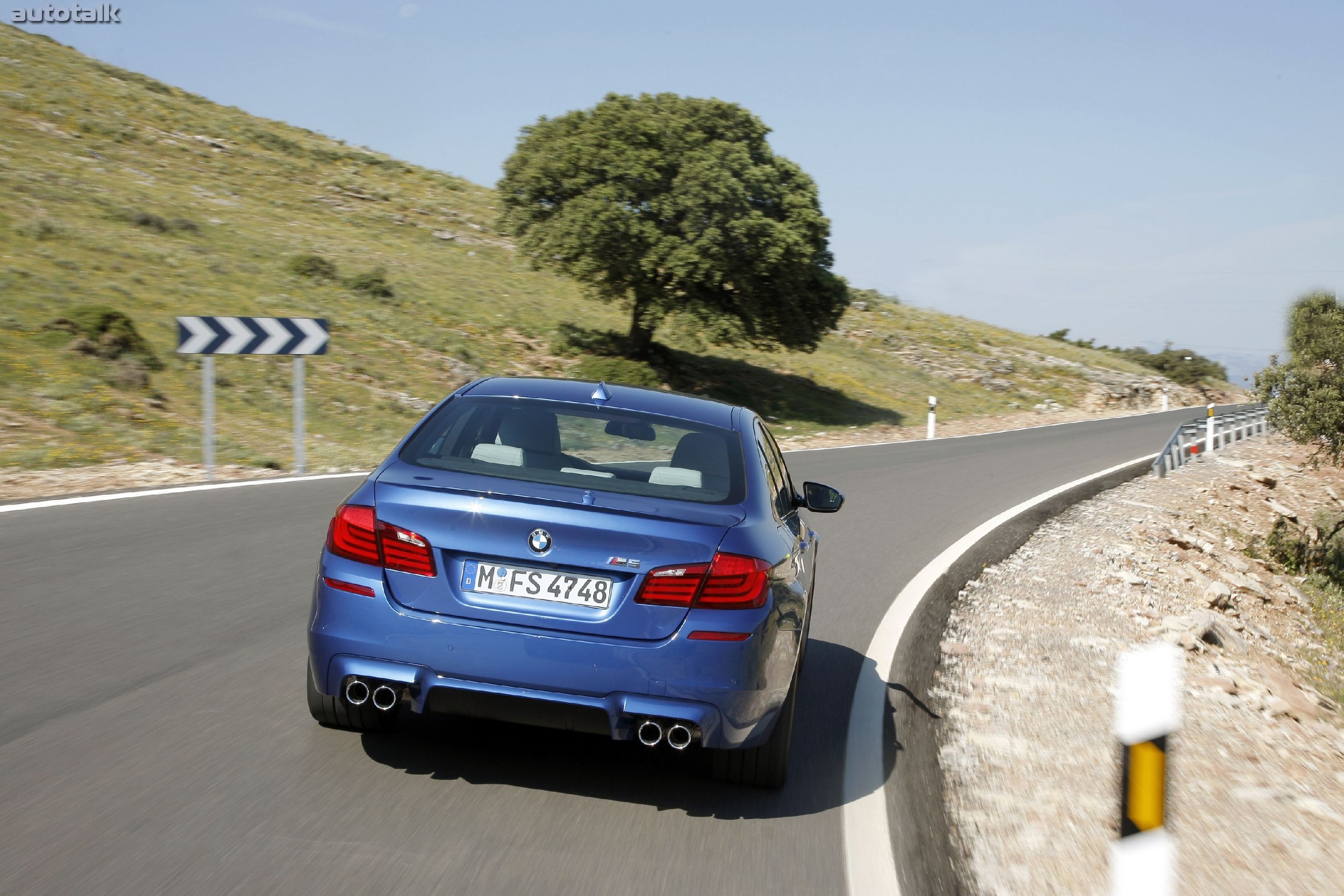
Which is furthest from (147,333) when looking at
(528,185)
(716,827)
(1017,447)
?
(716,827)

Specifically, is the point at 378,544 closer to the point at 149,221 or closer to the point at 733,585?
the point at 733,585

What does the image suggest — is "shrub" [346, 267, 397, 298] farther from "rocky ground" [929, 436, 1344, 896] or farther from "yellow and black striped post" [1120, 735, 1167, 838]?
"yellow and black striped post" [1120, 735, 1167, 838]

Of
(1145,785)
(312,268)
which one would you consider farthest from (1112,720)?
(312,268)

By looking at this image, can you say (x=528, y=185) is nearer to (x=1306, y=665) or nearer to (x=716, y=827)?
Result: (x=1306, y=665)

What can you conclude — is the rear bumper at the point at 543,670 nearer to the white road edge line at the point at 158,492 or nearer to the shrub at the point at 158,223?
the white road edge line at the point at 158,492

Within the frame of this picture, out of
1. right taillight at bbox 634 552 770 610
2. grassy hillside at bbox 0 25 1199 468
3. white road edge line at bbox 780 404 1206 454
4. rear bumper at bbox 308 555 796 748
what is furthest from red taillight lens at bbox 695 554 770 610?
white road edge line at bbox 780 404 1206 454

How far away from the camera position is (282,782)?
4.40 m

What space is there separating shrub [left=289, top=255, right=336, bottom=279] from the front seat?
3006 cm

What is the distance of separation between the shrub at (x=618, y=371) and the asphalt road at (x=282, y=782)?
20.6 m

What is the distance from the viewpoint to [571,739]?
5.23 meters

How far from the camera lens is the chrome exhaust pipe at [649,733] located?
4176 millimetres

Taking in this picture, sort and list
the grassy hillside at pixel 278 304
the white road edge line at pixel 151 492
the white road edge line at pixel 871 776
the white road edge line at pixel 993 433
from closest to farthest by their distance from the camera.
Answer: the white road edge line at pixel 871 776
the white road edge line at pixel 151 492
the grassy hillside at pixel 278 304
the white road edge line at pixel 993 433

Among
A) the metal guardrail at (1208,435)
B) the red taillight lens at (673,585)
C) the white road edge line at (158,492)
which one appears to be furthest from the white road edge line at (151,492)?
the metal guardrail at (1208,435)

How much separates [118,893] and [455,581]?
54.7 inches
